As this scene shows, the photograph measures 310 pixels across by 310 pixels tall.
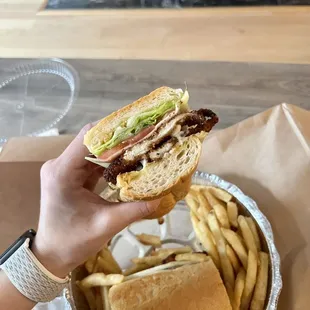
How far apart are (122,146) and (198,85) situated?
0.77m

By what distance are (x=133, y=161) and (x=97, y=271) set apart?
1.24 ft

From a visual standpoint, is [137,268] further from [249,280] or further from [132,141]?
[132,141]

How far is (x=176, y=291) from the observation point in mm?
1192

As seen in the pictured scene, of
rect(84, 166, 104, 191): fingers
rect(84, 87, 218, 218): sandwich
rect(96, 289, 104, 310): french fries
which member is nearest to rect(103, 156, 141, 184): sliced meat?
rect(84, 87, 218, 218): sandwich

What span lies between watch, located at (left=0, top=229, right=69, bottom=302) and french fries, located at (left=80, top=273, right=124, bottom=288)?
11 centimetres

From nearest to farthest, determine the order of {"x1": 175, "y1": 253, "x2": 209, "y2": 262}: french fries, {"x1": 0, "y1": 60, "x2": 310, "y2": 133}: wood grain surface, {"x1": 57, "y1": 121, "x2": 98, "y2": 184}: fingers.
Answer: {"x1": 57, "y1": 121, "x2": 98, "y2": 184}: fingers, {"x1": 175, "y1": 253, "x2": 209, "y2": 262}: french fries, {"x1": 0, "y1": 60, "x2": 310, "y2": 133}: wood grain surface

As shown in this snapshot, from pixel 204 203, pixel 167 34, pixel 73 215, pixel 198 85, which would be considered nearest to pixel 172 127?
pixel 73 215

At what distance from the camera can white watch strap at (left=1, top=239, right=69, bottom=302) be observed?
1095 mm

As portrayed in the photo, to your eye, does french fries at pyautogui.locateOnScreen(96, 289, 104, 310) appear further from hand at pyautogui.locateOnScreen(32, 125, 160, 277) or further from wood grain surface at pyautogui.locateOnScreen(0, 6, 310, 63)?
wood grain surface at pyautogui.locateOnScreen(0, 6, 310, 63)

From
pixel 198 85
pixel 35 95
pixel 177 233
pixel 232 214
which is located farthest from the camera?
pixel 35 95

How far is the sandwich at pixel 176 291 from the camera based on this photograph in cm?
118

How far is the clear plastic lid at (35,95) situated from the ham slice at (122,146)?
784 millimetres

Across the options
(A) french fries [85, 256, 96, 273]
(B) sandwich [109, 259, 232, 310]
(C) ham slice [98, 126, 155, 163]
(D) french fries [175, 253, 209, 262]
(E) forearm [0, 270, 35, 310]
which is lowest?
(A) french fries [85, 256, 96, 273]

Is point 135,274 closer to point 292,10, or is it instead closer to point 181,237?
point 181,237
